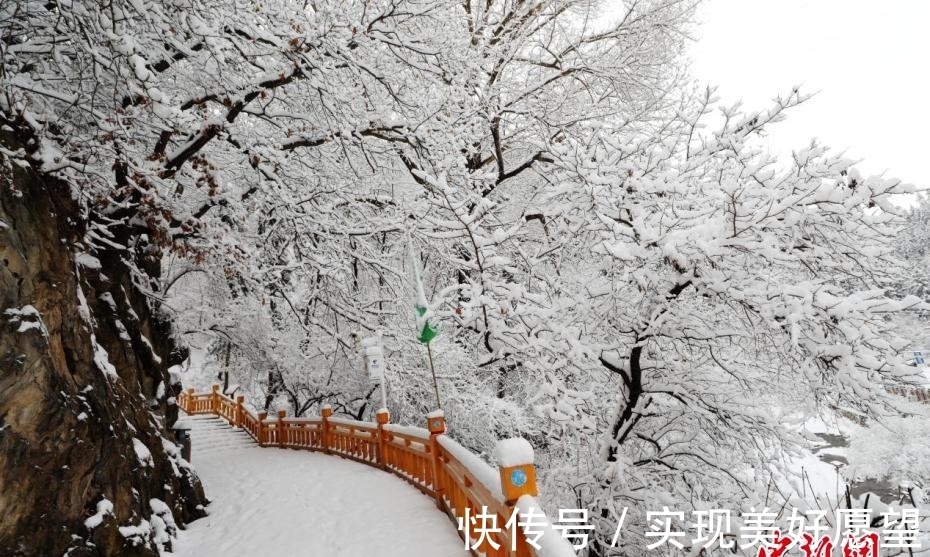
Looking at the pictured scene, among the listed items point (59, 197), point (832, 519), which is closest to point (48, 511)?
point (59, 197)

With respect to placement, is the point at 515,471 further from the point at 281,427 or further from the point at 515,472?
the point at 281,427

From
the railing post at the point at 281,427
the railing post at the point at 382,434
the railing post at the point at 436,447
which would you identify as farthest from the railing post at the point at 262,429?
the railing post at the point at 436,447

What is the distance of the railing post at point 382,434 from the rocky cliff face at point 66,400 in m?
3.67

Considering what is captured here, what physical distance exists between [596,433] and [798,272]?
11.8 feet

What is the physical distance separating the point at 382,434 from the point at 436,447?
3.44 meters

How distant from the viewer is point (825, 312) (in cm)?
452

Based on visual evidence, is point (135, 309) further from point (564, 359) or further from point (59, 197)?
point (564, 359)

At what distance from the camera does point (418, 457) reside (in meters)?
7.94

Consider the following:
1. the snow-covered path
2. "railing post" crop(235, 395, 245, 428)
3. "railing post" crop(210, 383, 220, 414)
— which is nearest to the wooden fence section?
the snow-covered path

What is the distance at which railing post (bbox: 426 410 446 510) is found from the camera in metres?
6.66

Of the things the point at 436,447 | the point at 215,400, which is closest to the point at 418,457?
the point at 436,447

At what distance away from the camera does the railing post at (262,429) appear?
18219 millimetres

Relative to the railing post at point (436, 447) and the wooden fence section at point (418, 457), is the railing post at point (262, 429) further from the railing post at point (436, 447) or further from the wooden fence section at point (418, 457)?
the railing post at point (436, 447)

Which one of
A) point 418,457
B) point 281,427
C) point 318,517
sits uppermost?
point 418,457
